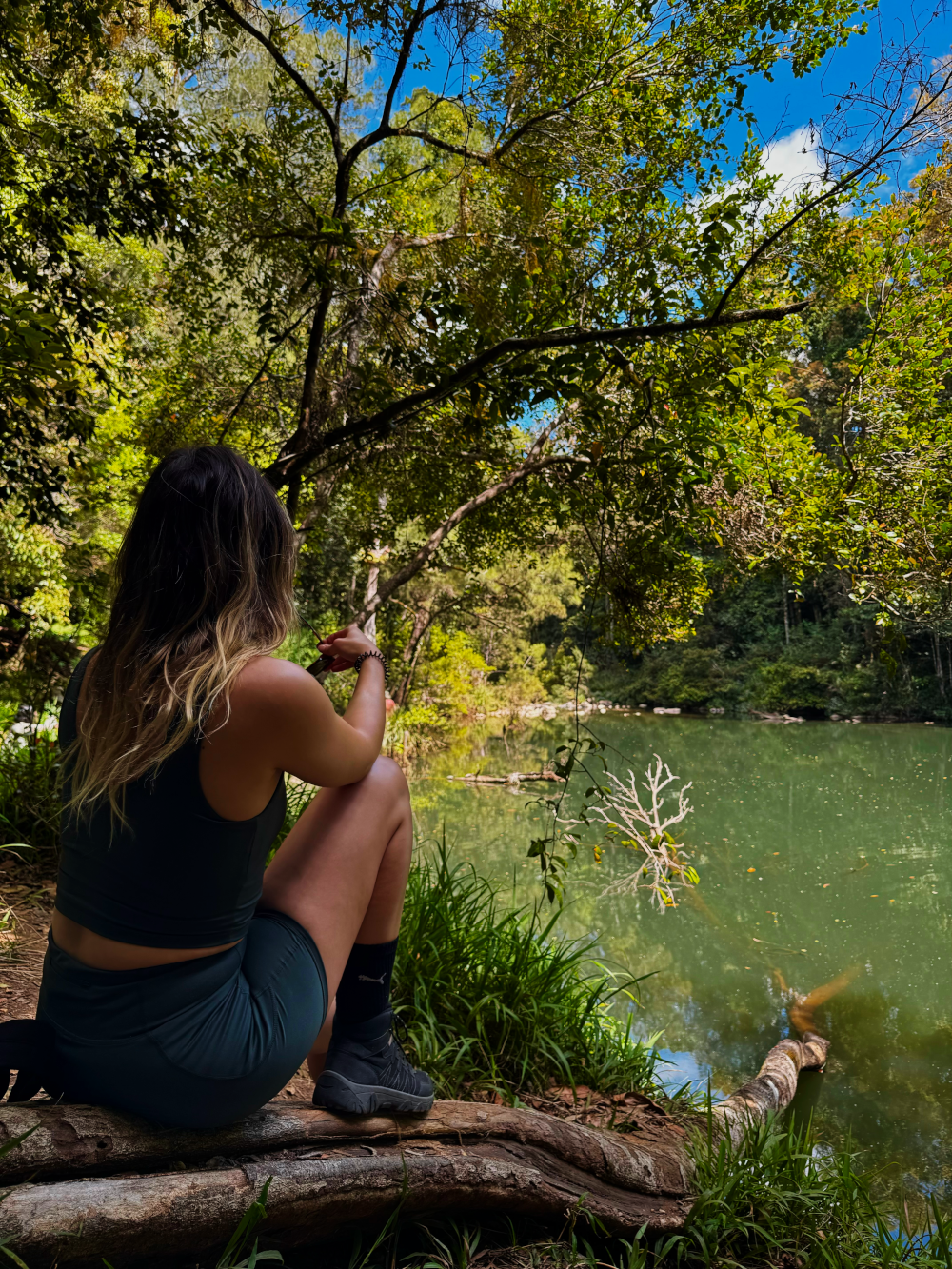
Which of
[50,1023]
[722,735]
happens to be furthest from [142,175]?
[722,735]

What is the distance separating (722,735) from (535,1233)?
17210 mm

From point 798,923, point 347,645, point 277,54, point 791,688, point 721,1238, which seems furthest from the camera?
point 791,688

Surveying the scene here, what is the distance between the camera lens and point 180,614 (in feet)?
3.62

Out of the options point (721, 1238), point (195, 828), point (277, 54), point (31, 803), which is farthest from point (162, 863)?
point (277, 54)

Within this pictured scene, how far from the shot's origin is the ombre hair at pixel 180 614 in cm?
102

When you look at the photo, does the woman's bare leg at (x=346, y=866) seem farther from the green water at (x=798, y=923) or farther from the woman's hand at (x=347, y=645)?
the green water at (x=798, y=923)

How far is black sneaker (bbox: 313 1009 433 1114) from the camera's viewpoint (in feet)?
4.24

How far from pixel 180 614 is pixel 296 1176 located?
2.71ft

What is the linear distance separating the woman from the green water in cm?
205

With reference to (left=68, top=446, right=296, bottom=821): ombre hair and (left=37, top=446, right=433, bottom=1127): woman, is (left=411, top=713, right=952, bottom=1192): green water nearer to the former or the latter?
(left=37, top=446, right=433, bottom=1127): woman

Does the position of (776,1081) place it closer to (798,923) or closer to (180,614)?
(798,923)

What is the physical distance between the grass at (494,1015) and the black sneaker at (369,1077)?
0.77m

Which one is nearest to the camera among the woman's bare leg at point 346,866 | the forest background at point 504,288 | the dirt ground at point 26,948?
A: the woman's bare leg at point 346,866

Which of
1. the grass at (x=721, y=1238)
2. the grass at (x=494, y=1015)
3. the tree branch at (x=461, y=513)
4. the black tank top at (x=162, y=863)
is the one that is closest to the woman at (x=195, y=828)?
the black tank top at (x=162, y=863)
